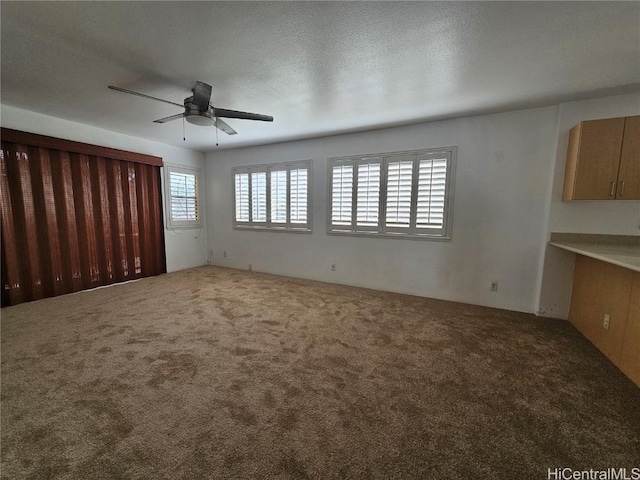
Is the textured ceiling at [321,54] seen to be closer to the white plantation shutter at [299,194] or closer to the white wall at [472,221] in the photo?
the white wall at [472,221]

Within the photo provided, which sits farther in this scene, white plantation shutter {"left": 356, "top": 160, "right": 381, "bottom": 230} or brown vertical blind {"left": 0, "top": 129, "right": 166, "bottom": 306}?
white plantation shutter {"left": 356, "top": 160, "right": 381, "bottom": 230}

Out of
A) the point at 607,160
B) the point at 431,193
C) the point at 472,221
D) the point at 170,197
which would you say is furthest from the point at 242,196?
the point at 607,160

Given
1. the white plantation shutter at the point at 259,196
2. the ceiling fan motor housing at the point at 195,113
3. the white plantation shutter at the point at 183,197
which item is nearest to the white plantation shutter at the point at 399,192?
the white plantation shutter at the point at 259,196

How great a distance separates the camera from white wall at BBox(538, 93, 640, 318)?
2.80 meters

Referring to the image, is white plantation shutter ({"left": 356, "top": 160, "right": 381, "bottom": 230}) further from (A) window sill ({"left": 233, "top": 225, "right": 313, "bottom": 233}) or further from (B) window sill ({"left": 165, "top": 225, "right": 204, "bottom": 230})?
(B) window sill ({"left": 165, "top": 225, "right": 204, "bottom": 230})

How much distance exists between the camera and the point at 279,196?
16.6ft

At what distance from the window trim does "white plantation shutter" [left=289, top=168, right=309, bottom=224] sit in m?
2.36

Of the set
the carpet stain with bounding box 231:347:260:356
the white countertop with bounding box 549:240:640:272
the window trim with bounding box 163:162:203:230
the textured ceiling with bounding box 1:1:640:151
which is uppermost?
the textured ceiling with bounding box 1:1:640:151

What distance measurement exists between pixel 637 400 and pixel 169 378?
11.3 feet

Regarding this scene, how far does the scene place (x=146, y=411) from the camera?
1.67 metres

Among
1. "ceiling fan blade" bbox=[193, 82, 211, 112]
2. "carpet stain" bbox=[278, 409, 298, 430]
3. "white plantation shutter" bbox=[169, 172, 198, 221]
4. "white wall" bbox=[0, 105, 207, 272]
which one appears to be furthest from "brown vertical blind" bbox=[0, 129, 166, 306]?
"carpet stain" bbox=[278, 409, 298, 430]

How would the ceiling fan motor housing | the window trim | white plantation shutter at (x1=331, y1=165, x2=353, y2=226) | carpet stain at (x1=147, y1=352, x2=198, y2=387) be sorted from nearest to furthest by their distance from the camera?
1. carpet stain at (x1=147, y1=352, x2=198, y2=387)
2. the ceiling fan motor housing
3. white plantation shutter at (x1=331, y1=165, x2=353, y2=226)
4. the window trim

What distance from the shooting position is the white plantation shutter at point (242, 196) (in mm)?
5418

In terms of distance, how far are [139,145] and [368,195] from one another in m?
4.21
